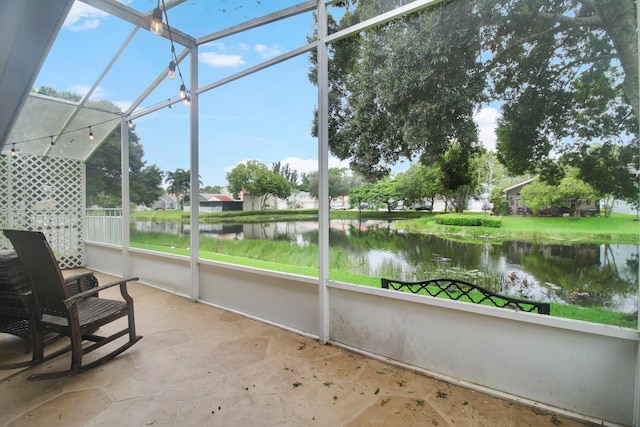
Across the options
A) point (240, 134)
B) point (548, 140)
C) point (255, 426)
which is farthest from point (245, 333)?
point (548, 140)

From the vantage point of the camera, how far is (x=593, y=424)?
Answer: 5.17 feet

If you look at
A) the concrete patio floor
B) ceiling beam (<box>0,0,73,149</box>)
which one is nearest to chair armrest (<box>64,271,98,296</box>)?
the concrete patio floor

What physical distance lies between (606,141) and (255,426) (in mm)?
2576

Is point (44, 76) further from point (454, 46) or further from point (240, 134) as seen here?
point (454, 46)

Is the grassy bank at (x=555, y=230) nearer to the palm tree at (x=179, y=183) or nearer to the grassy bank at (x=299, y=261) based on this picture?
the grassy bank at (x=299, y=261)

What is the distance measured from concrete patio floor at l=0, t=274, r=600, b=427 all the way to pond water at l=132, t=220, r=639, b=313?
707 mm

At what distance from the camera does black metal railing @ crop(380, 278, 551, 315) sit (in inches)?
70.8

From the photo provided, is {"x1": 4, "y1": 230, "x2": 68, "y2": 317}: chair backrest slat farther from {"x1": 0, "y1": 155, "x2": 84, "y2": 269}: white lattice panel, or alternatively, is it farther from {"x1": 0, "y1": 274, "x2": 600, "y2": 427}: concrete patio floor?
{"x1": 0, "y1": 155, "x2": 84, "y2": 269}: white lattice panel

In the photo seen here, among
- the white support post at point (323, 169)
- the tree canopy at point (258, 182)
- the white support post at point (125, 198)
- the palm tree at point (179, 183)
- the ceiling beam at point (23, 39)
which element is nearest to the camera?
the ceiling beam at point (23, 39)

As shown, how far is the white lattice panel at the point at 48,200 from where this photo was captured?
5.08 metres

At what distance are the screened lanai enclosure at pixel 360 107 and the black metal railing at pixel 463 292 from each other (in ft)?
0.23

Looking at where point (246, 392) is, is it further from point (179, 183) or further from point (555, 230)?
point (179, 183)

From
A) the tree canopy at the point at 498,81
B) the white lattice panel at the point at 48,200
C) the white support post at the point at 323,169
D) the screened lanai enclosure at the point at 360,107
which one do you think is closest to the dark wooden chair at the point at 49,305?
the screened lanai enclosure at the point at 360,107

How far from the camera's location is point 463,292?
2.02 meters
